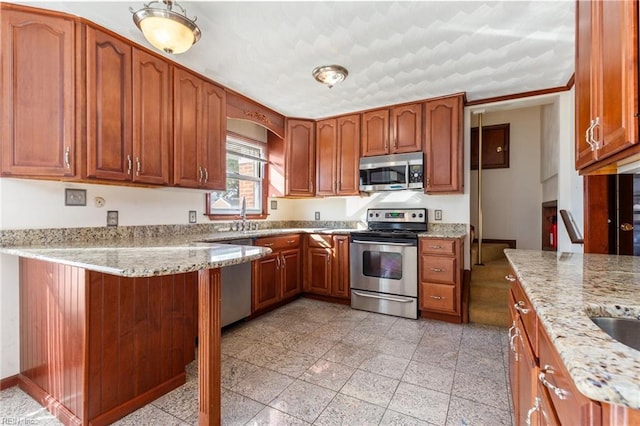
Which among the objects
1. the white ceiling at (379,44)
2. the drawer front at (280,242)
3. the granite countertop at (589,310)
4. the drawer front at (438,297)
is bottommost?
the drawer front at (438,297)

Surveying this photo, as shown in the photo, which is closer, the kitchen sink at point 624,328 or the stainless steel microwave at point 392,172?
the kitchen sink at point 624,328

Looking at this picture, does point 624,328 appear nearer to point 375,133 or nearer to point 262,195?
point 375,133

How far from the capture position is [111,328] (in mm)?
1523

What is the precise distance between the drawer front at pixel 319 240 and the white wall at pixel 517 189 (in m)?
2.31

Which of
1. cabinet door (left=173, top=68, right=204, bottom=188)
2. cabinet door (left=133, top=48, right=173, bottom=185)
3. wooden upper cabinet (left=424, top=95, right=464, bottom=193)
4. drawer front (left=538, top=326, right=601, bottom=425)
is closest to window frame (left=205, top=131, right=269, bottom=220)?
cabinet door (left=173, top=68, right=204, bottom=188)

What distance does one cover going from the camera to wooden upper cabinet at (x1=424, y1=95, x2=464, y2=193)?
10.3 ft

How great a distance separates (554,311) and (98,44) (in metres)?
2.79

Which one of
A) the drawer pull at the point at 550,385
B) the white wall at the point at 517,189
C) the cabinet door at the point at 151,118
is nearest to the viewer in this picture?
the drawer pull at the point at 550,385

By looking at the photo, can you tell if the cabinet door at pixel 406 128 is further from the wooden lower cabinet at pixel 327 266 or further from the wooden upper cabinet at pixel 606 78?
the wooden upper cabinet at pixel 606 78

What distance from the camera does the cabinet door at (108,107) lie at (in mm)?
1913

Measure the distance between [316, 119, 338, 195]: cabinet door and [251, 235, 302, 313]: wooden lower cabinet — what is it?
810mm

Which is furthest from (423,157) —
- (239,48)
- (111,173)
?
(111,173)

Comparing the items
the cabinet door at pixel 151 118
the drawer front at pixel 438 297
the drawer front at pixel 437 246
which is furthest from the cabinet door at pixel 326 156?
the cabinet door at pixel 151 118

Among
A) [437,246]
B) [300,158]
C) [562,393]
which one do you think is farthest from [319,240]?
[562,393]
